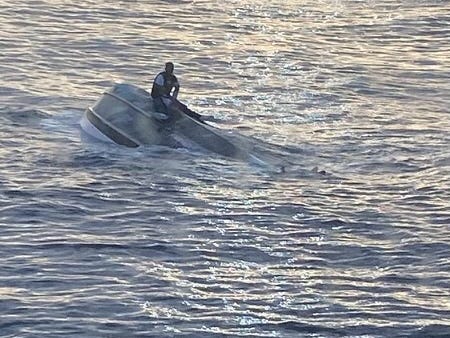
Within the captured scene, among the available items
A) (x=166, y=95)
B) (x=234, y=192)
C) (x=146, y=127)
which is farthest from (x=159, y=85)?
(x=234, y=192)

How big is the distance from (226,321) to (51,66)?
850 inches

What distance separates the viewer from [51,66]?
40562 mm

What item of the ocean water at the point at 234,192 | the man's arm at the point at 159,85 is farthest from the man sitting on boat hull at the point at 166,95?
the ocean water at the point at 234,192

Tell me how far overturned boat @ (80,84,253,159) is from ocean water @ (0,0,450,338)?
11.7 inches

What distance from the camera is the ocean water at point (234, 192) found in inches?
819

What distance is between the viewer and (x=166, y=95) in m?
30.7

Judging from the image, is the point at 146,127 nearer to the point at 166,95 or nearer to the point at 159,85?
the point at 166,95

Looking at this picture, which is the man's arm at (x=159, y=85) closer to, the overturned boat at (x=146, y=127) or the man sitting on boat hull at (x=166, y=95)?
the man sitting on boat hull at (x=166, y=95)

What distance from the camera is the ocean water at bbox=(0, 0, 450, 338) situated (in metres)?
20.8

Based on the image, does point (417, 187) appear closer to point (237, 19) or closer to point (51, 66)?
point (51, 66)

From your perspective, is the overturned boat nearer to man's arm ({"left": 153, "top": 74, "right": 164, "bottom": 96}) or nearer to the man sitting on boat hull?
the man sitting on boat hull

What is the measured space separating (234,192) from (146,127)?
3769 mm

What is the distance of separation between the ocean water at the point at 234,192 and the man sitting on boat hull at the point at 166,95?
1.17 meters

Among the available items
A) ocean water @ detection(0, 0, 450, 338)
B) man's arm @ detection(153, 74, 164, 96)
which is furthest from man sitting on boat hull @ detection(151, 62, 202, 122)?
ocean water @ detection(0, 0, 450, 338)
